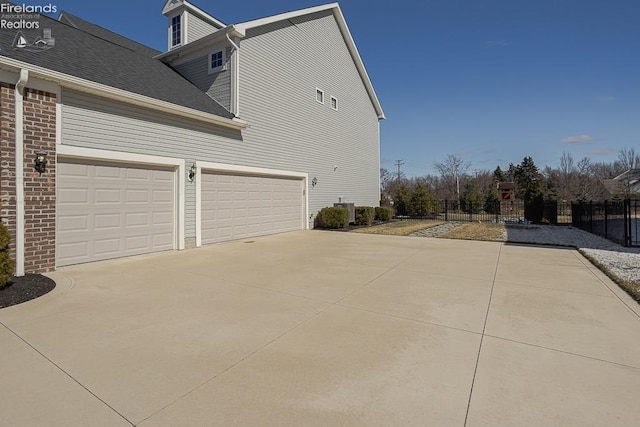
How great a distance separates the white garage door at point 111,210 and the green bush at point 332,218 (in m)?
7.13

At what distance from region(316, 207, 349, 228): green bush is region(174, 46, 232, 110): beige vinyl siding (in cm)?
611

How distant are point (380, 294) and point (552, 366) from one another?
2.37 metres

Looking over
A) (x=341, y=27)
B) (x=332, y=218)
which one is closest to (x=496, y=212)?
(x=332, y=218)

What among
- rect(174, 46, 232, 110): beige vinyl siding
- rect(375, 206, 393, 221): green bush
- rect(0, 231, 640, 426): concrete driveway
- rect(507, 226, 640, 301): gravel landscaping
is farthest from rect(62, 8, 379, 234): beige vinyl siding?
rect(507, 226, 640, 301): gravel landscaping

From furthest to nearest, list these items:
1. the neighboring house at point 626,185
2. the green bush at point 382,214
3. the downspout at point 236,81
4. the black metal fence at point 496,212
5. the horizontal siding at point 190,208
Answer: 1. the neighboring house at point 626,185
2. the green bush at point 382,214
3. the black metal fence at point 496,212
4. the downspout at point 236,81
5. the horizontal siding at point 190,208

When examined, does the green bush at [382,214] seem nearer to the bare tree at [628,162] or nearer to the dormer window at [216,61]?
the dormer window at [216,61]

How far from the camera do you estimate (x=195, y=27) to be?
491 inches

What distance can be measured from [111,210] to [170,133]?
8.29 ft

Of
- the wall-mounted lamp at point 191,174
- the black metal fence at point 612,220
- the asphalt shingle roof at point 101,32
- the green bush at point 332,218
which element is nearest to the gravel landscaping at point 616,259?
the black metal fence at point 612,220

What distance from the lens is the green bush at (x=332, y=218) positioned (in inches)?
575

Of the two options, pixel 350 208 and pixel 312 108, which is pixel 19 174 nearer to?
pixel 312 108

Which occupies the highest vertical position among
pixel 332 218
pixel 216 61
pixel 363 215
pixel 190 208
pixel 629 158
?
pixel 629 158

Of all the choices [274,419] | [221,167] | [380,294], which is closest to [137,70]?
[221,167]

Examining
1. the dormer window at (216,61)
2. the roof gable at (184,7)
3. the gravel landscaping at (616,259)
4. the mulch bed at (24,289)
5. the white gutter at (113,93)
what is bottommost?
the mulch bed at (24,289)
